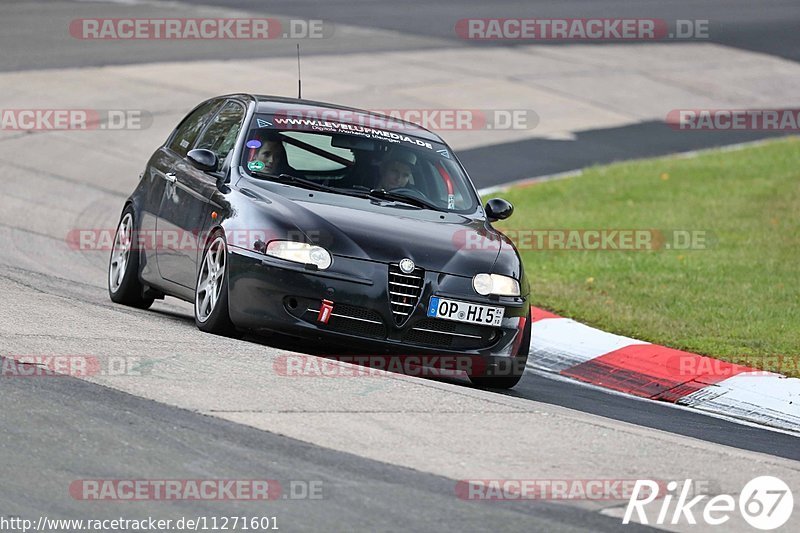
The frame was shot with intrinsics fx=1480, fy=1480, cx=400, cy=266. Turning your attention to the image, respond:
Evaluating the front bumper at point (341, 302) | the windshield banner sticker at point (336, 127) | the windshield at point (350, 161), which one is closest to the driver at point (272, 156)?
the windshield at point (350, 161)

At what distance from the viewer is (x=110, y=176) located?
1800 cm

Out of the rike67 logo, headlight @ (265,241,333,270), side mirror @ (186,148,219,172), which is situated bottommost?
the rike67 logo

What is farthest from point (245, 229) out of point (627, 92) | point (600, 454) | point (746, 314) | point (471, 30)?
point (471, 30)

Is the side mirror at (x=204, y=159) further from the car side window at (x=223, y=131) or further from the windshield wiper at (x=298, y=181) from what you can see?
the windshield wiper at (x=298, y=181)

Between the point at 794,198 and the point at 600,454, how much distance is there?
38.6ft

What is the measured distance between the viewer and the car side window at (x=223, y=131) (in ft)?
33.1

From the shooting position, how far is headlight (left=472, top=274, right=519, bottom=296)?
351 inches

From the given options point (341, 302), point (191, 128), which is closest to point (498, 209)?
point (341, 302)

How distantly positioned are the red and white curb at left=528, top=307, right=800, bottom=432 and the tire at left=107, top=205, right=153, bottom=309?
2.94 metres

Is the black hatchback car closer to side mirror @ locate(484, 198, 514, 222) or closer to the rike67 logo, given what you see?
side mirror @ locate(484, 198, 514, 222)

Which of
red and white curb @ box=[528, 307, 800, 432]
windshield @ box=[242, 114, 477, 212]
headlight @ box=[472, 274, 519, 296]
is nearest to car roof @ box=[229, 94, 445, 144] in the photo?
windshield @ box=[242, 114, 477, 212]

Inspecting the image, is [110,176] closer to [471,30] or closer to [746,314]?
[746,314]

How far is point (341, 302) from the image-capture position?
8594mm

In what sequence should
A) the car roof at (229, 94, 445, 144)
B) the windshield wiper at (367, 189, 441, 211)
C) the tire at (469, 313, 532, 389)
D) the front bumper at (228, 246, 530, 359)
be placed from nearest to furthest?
the front bumper at (228, 246, 530, 359) < the tire at (469, 313, 532, 389) < the windshield wiper at (367, 189, 441, 211) < the car roof at (229, 94, 445, 144)
